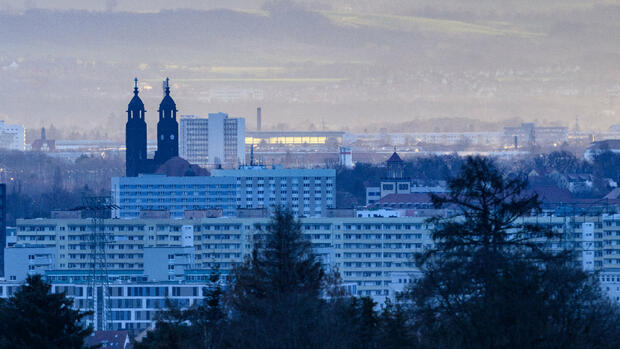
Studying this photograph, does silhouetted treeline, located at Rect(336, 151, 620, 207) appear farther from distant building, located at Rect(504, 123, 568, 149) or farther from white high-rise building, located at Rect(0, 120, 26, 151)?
white high-rise building, located at Rect(0, 120, 26, 151)

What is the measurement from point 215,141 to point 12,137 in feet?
102

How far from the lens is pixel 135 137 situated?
78500 millimetres

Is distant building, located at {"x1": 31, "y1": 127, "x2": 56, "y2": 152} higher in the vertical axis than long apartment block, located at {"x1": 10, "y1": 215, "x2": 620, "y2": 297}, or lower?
higher

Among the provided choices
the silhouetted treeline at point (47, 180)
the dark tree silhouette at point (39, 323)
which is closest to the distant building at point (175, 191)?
the silhouetted treeline at point (47, 180)

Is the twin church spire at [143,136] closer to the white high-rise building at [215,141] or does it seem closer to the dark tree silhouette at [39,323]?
the white high-rise building at [215,141]

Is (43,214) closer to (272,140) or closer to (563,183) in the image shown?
(563,183)

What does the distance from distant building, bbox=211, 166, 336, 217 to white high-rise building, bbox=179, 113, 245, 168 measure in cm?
3698

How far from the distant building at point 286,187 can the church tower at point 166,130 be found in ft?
20.6

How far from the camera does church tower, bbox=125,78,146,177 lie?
258 feet

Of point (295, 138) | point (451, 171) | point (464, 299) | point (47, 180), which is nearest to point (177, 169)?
point (451, 171)

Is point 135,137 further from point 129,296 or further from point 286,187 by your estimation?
point 129,296

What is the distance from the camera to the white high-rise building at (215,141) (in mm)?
113188

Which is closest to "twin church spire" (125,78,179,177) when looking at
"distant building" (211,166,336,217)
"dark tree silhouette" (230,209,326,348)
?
"distant building" (211,166,336,217)

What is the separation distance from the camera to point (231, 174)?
7456cm
